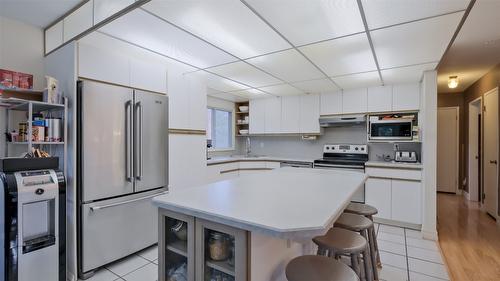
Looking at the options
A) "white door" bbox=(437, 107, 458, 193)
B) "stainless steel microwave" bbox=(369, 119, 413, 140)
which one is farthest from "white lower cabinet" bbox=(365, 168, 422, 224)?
"white door" bbox=(437, 107, 458, 193)

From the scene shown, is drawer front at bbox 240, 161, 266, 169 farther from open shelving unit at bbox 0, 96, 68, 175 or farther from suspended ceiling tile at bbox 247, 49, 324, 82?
open shelving unit at bbox 0, 96, 68, 175

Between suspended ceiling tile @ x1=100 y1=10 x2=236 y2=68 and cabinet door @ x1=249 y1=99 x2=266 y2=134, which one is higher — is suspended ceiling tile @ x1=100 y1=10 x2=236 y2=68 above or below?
above

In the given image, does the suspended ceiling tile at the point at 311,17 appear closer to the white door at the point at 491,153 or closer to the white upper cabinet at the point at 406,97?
the white upper cabinet at the point at 406,97

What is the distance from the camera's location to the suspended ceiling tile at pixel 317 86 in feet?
12.7

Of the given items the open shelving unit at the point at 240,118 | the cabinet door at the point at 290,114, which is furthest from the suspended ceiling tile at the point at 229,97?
the cabinet door at the point at 290,114

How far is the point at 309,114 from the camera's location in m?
4.78

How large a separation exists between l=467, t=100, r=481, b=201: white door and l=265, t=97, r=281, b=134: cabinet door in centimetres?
378

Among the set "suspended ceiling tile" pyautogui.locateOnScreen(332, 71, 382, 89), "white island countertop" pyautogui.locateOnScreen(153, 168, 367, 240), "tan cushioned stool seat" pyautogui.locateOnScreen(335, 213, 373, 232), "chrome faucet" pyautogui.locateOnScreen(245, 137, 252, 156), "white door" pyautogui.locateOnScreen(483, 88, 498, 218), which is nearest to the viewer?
"white island countertop" pyautogui.locateOnScreen(153, 168, 367, 240)

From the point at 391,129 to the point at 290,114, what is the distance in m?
1.83

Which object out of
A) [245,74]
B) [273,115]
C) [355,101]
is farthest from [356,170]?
[245,74]

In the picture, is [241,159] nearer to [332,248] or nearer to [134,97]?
[134,97]

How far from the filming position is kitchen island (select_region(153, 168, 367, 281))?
108cm

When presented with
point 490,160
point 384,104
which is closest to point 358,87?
point 384,104

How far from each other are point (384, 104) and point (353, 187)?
2.80m
